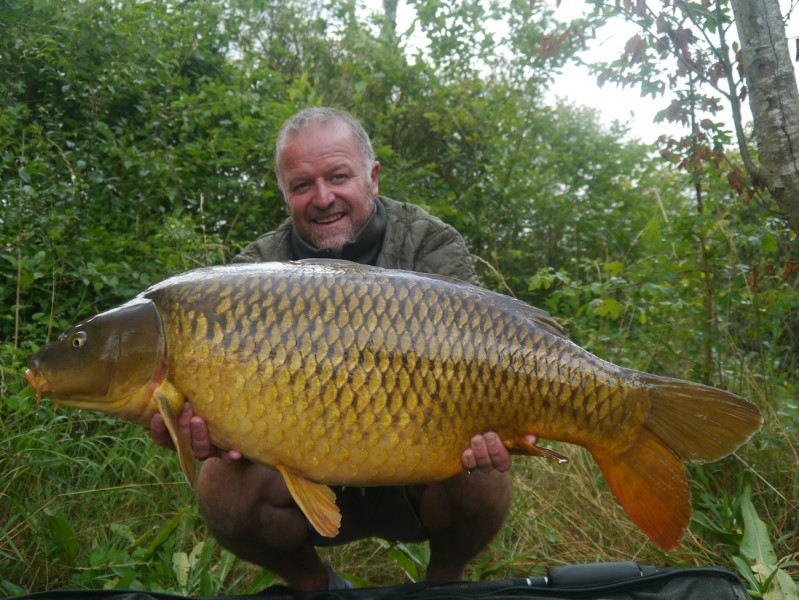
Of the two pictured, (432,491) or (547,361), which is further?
(432,491)

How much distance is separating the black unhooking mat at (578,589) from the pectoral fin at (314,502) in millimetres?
196

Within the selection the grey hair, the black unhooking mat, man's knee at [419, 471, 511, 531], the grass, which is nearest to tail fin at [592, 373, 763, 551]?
the black unhooking mat

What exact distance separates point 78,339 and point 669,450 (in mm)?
1075

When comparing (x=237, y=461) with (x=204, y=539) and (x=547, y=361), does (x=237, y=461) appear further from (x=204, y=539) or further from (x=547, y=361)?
(x=547, y=361)

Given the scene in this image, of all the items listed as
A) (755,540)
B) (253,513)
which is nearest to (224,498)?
(253,513)

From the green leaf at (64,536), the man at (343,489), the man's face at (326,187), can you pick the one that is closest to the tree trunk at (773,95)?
the man at (343,489)

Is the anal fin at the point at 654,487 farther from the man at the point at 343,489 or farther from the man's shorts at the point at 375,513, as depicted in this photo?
the man's shorts at the point at 375,513

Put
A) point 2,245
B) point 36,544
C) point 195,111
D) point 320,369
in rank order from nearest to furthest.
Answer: point 320,369 < point 36,544 < point 2,245 < point 195,111

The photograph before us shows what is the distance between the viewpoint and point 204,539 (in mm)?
2109

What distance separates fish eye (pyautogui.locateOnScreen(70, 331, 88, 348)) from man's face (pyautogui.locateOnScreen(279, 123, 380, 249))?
76cm

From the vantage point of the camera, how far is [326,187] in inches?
79.7

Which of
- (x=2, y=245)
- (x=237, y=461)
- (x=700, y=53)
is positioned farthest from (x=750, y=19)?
(x=2, y=245)

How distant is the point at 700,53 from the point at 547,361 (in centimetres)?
186

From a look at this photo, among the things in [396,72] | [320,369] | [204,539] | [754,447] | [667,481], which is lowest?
[204,539]
